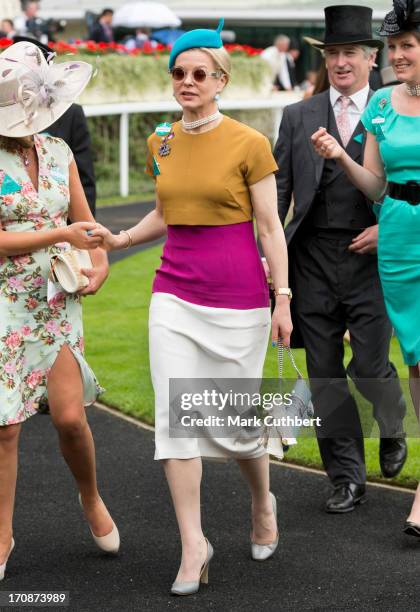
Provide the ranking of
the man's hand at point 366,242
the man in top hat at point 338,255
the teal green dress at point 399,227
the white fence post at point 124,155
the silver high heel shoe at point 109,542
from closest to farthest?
the silver high heel shoe at point 109,542, the teal green dress at point 399,227, the man's hand at point 366,242, the man in top hat at point 338,255, the white fence post at point 124,155

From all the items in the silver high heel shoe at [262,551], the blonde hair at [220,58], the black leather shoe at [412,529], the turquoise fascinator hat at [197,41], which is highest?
the turquoise fascinator hat at [197,41]

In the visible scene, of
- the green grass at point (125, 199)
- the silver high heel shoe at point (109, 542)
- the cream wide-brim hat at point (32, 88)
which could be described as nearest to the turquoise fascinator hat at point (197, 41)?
the cream wide-brim hat at point (32, 88)

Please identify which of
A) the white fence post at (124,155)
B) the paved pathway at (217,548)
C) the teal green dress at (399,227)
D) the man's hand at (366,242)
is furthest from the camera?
the white fence post at (124,155)

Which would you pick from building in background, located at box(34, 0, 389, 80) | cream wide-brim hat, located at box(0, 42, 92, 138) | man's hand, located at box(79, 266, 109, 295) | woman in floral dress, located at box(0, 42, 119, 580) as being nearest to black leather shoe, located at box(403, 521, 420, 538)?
woman in floral dress, located at box(0, 42, 119, 580)

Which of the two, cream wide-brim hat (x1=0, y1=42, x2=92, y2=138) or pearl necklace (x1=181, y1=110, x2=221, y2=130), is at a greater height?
cream wide-brim hat (x1=0, y1=42, x2=92, y2=138)

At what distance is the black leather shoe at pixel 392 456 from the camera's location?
6.18 m

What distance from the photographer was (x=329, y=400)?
6.03 metres

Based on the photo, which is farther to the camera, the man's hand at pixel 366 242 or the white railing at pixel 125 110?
the white railing at pixel 125 110

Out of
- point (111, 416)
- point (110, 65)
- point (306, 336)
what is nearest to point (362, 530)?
point (306, 336)

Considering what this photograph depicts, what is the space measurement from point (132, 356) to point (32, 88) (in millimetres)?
4510

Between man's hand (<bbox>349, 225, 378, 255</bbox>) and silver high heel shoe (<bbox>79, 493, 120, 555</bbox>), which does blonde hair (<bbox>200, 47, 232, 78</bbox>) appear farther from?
silver high heel shoe (<bbox>79, 493, 120, 555</bbox>)

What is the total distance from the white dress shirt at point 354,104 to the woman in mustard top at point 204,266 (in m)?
1.03

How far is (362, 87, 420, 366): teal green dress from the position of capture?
536cm

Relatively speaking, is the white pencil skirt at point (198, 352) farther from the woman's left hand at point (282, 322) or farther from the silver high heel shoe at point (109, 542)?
the silver high heel shoe at point (109, 542)
